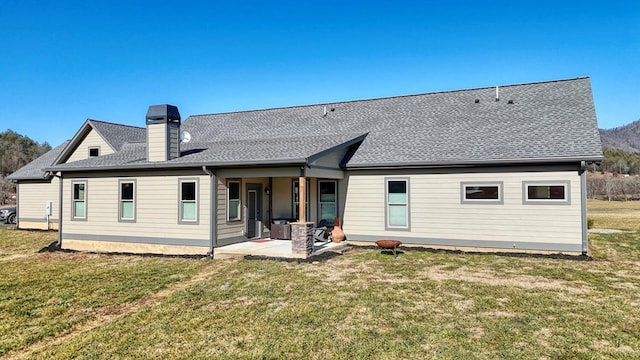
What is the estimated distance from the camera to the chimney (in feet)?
42.2

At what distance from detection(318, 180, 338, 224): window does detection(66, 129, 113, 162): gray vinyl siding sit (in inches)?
489

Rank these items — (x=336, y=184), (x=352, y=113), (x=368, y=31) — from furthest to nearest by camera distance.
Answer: (x=368, y=31)
(x=352, y=113)
(x=336, y=184)

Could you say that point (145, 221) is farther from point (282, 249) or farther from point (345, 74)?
point (345, 74)

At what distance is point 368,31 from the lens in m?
18.8

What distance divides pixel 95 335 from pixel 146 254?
741 centimetres

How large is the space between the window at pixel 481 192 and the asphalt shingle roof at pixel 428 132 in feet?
2.46

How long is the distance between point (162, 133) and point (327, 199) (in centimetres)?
598

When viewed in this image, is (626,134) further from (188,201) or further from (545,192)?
(188,201)

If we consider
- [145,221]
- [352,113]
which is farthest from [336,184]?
[145,221]

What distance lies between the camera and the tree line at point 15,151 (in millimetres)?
58125

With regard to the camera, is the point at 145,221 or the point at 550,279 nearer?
the point at 550,279

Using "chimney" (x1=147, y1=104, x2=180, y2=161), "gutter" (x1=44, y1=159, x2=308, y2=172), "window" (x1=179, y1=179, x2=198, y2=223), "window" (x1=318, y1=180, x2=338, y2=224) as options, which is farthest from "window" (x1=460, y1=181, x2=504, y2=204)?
"chimney" (x1=147, y1=104, x2=180, y2=161)

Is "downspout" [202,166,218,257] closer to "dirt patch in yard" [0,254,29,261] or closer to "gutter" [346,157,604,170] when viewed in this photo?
"gutter" [346,157,604,170]

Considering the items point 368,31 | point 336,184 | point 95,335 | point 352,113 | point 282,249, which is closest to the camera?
point 95,335
